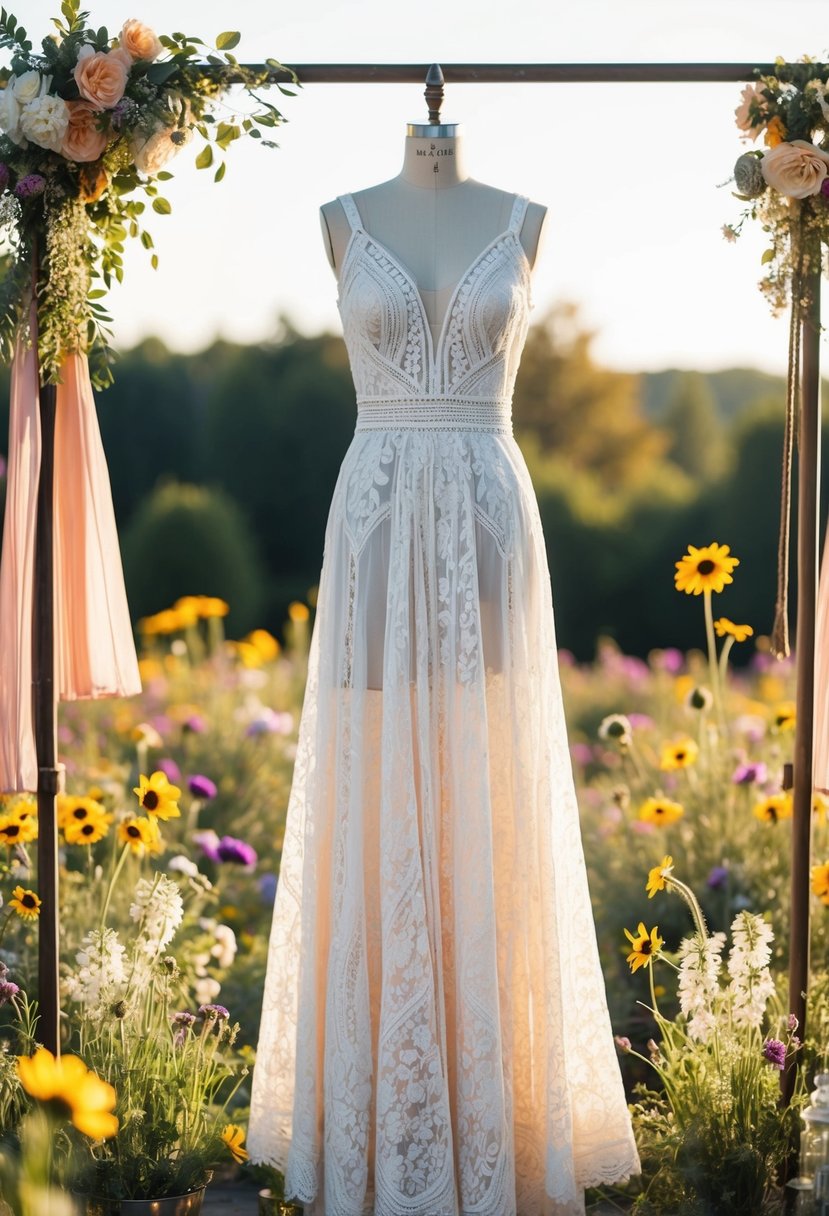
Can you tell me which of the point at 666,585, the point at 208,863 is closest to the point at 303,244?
the point at 666,585

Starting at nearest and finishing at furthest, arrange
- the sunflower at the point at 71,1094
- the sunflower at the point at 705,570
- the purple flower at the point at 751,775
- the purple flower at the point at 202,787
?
the sunflower at the point at 71,1094
the sunflower at the point at 705,570
the purple flower at the point at 202,787
the purple flower at the point at 751,775

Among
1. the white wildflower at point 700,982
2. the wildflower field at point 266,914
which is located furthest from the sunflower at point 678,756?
the white wildflower at point 700,982

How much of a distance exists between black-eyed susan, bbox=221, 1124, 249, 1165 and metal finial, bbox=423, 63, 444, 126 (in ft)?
6.26

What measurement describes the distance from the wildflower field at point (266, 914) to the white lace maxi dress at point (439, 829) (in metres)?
0.20

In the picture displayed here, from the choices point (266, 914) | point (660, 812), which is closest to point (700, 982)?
point (660, 812)

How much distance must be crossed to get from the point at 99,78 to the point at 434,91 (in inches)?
23.7

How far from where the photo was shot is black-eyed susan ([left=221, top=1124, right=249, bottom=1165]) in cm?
268

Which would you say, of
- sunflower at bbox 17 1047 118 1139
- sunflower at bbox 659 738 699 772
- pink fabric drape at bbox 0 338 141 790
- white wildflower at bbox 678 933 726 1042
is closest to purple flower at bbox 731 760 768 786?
sunflower at bbox 659 738 699 772

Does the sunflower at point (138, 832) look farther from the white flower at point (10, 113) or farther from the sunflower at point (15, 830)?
the white flower at point (10, 113)

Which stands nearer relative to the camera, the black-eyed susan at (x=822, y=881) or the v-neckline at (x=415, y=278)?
the v-neckline at (x=415, y=278)

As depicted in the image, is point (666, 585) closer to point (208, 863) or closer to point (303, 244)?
point (303, 244)

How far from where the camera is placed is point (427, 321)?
2510 millimetres

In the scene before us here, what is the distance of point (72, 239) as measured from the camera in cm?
263

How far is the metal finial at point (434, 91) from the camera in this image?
2.62 m
